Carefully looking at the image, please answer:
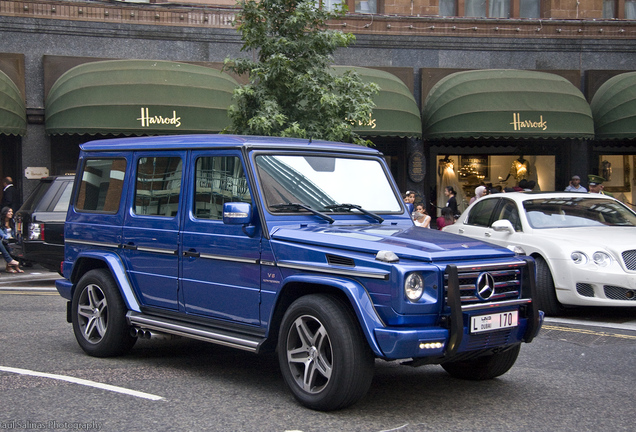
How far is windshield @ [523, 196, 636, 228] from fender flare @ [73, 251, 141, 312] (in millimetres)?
5576

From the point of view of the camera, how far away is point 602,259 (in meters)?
9.17

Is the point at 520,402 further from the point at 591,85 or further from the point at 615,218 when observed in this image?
the point at 591,85

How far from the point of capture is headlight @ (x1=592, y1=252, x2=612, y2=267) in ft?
29.9

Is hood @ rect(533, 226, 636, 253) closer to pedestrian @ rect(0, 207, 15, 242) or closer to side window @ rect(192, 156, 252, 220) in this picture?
side window @ rect(192, 156, 252, 220)

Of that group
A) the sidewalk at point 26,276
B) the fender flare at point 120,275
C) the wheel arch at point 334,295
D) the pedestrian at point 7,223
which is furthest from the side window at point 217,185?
the pedestrian at point 7,223

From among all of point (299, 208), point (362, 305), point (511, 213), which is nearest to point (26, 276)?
point (511, 213)

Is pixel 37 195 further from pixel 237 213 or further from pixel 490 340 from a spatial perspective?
pixel 490 340

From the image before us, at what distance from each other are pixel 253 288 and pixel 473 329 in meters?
1.67

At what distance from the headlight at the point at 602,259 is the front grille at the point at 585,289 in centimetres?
28

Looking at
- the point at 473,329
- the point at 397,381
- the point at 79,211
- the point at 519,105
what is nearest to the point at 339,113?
the point at 519,105

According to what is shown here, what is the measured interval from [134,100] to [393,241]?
1342 cm

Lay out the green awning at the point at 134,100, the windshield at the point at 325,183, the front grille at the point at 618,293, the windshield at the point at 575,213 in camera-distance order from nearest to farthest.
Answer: the windshield at the point at 325,183 < the front grille at the point at 618,293 < the windshield at the point at 575,213 < the green awning at the point at 134,100

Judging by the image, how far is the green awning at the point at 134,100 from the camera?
57.3 ft

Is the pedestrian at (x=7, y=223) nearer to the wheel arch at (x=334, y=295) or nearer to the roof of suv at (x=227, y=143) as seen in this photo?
the roof of suv at (x=227, y=143)
